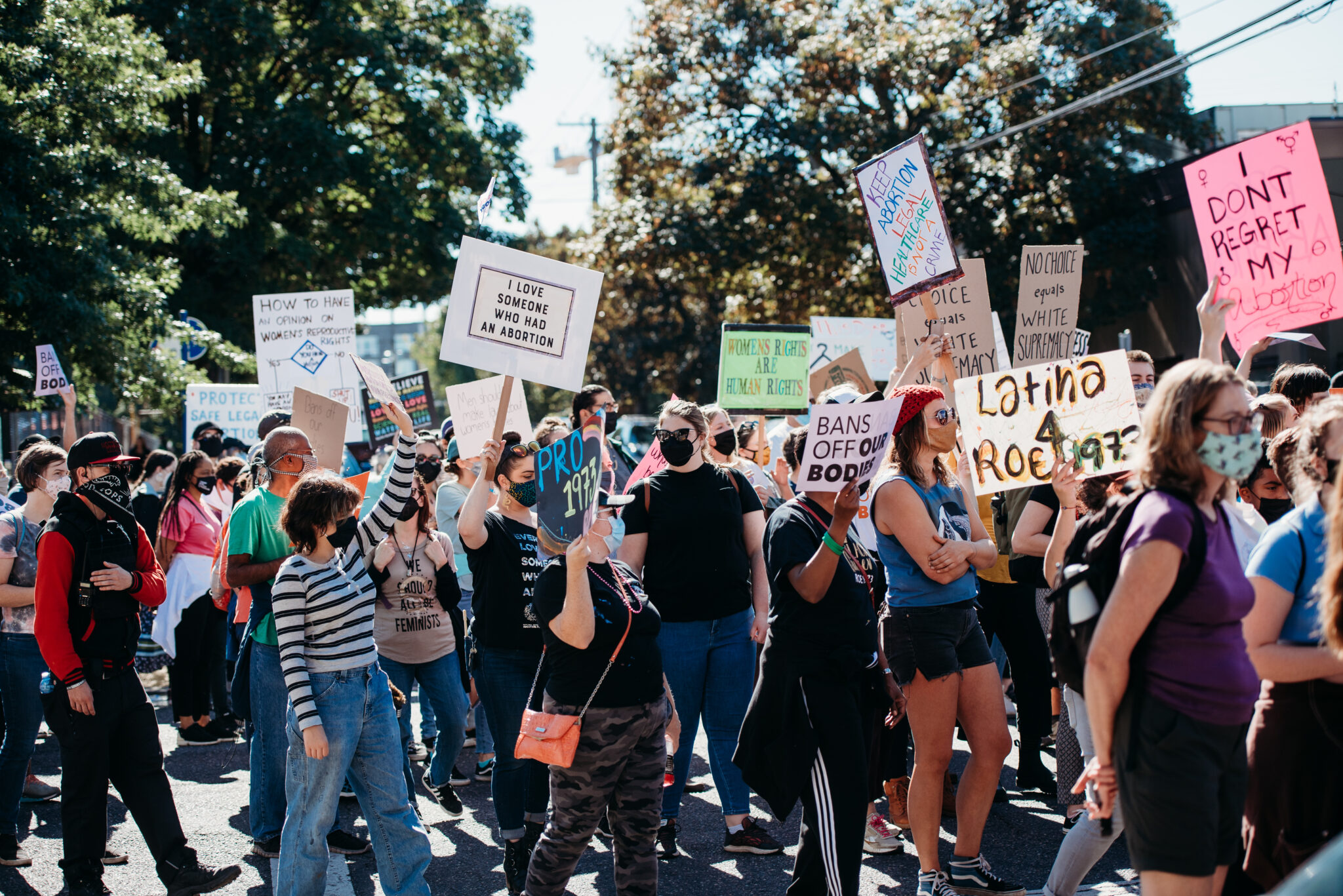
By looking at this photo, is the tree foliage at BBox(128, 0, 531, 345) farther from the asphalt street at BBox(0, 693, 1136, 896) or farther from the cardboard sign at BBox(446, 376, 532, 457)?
the asphalt street at BBox(0, 693, 1136, 896)

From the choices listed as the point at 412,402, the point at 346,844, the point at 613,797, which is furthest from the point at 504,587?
the point at 412,402

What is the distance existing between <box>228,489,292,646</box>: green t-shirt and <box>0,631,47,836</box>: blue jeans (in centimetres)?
122

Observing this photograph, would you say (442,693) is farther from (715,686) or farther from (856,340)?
(856,340)

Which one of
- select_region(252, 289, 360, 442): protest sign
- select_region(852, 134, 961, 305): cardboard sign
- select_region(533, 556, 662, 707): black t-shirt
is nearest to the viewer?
select_region(533, 556, 662, 707): black t-shirt

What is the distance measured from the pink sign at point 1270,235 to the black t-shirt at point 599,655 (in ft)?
10.9

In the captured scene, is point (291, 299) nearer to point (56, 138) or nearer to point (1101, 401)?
point (56, 138)

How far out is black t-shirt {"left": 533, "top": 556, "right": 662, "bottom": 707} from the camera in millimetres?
4051

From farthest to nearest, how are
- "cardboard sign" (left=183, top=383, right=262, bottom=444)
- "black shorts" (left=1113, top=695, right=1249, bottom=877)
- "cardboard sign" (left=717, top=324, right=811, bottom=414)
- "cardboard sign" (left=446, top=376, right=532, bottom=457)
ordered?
"cardboard sign" (left=183, top=383, right=262, bottom=444) → "cardboard sign" (left=717, top=324, right=811, bottom=414) → "cardboard sign" (left=446, top=376, right=532, bottom=457) → "black shorts" (left=1113, top=695, right=1249, bottom=877)

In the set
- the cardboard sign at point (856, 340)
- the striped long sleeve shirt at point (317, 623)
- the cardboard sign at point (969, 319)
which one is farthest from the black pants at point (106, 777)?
the cardboard sign at point (856, 340)

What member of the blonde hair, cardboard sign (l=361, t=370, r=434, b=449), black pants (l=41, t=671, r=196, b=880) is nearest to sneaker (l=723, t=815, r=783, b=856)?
black pants (l=41, t=671, r=196, b=880)

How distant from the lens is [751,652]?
5609mm

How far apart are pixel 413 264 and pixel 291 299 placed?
1574 cm

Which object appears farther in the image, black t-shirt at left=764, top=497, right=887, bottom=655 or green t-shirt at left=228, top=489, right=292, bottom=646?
green t-shirt at left=228, top=489, right=292, bottom=646

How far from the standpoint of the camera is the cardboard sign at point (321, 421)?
6.51 metres
